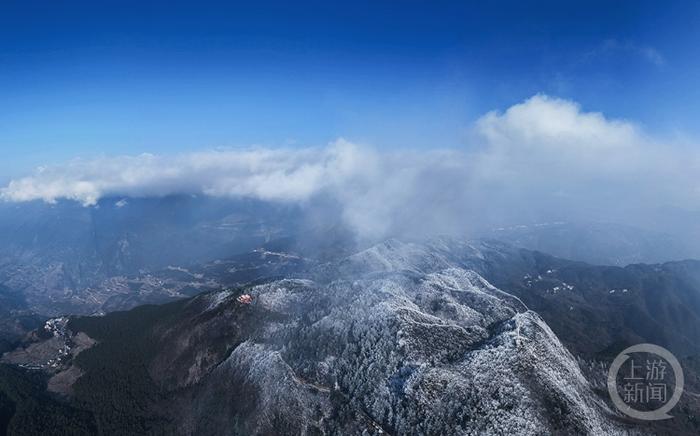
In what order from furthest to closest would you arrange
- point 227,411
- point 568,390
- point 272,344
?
point 272,344 → point 227,411 → point 568,390

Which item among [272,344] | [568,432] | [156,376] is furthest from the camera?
[156,376]

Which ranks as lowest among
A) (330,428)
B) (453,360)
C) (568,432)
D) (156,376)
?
(156,376)

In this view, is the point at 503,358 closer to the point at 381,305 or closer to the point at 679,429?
the point at 381,305

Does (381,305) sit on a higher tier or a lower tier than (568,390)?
higher

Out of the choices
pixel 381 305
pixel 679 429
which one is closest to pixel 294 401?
pixel 381 305

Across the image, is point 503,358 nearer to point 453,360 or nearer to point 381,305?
point 453,360

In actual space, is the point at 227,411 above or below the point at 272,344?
below

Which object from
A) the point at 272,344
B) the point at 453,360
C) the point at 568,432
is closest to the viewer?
the point at 568,432

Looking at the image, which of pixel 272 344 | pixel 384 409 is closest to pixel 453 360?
pixel 384 409

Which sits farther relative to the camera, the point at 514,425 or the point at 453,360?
the point at 453,360
